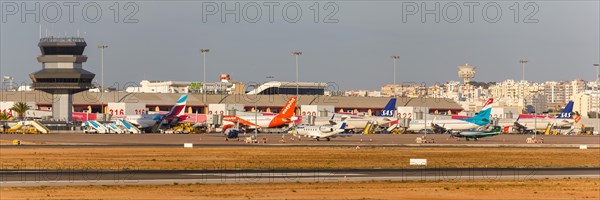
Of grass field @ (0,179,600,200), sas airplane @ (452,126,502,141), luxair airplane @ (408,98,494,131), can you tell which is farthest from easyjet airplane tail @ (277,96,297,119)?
grass field @ (0,179,600,200)

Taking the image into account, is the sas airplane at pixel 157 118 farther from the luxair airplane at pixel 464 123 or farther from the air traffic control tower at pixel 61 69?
the luxair airplane at pixel 464 123

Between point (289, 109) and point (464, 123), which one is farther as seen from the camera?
point (464, 123)

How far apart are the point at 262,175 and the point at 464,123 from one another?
127 metres

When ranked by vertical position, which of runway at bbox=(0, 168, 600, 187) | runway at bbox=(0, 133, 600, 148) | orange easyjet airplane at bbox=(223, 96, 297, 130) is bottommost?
runway at bbox=(0, 133, 600, 148)

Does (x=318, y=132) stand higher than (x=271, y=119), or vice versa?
(x=271, y=119)

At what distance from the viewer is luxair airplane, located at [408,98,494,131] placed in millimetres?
178625

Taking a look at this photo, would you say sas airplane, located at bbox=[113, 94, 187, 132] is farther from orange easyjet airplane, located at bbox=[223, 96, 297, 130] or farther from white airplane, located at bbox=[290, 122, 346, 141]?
white airplane, located at bbox=[290, 122, 346, 141]

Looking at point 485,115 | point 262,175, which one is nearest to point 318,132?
point 485,115

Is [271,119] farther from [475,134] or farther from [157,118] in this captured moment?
[475,134]

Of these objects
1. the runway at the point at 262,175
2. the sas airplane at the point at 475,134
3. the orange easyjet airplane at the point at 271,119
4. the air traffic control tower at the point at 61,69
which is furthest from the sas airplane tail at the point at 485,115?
the runway at the point at 262,175

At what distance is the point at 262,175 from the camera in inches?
2458

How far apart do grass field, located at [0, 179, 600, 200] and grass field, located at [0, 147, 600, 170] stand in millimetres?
17363

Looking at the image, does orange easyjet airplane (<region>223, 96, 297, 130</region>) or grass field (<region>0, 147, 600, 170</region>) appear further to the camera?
orange easyjet airplane (<region>223, 96, 297, 130</region>)

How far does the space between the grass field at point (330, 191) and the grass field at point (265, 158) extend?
17.4m
